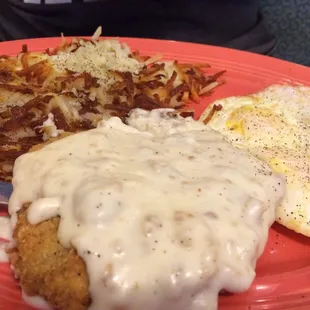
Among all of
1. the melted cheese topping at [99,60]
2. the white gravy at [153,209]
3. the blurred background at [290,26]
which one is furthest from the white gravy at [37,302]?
the blurred background at [290,26]

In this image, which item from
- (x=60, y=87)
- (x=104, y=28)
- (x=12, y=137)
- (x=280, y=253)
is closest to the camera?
(x=280, y=253)

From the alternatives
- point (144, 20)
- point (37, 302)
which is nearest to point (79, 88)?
point (37, 302)

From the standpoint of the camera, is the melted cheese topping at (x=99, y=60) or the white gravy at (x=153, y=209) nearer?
the white gravy at (x=153, y=209)

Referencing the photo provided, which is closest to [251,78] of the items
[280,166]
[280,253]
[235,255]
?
[280,166]

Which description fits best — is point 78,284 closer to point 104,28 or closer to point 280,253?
point 280,253

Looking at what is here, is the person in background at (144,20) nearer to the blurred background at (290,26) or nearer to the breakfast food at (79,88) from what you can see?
the blurred background at (290,26)

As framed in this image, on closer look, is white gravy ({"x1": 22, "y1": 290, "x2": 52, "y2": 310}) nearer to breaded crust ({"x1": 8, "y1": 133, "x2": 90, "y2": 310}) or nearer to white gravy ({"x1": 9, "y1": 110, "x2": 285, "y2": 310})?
breaded crust ({"x1": 8, "y1": 133, "x2": 90, "y2": 310})
